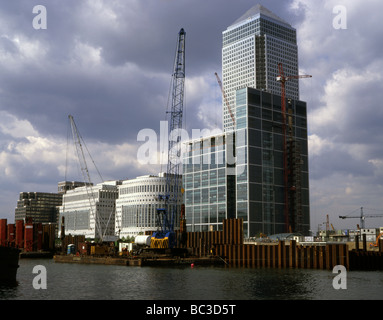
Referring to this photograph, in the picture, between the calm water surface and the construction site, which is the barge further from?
the calm water surface

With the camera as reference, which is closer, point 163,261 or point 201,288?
point 201,288

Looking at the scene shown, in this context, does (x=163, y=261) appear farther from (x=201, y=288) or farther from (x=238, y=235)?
(x=201, y=288)

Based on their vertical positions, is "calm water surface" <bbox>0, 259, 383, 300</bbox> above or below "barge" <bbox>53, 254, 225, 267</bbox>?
above

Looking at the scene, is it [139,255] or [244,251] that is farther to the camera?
[139,255]

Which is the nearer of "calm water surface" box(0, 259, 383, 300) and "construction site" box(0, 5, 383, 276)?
"calm water surface" box(0, 259, 383, 300)

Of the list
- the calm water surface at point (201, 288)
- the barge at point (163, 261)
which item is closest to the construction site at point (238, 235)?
the barge at point (163, 261)

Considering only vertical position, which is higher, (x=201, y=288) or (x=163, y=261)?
(x=201, y=288)

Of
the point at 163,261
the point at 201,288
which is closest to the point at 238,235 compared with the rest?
the point at 163,261

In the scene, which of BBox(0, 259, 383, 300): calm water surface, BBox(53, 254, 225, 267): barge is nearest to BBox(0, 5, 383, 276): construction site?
BBox(53, 254, 225, 267): barge

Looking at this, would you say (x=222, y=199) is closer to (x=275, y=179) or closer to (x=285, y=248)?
(x=275, y=179)
